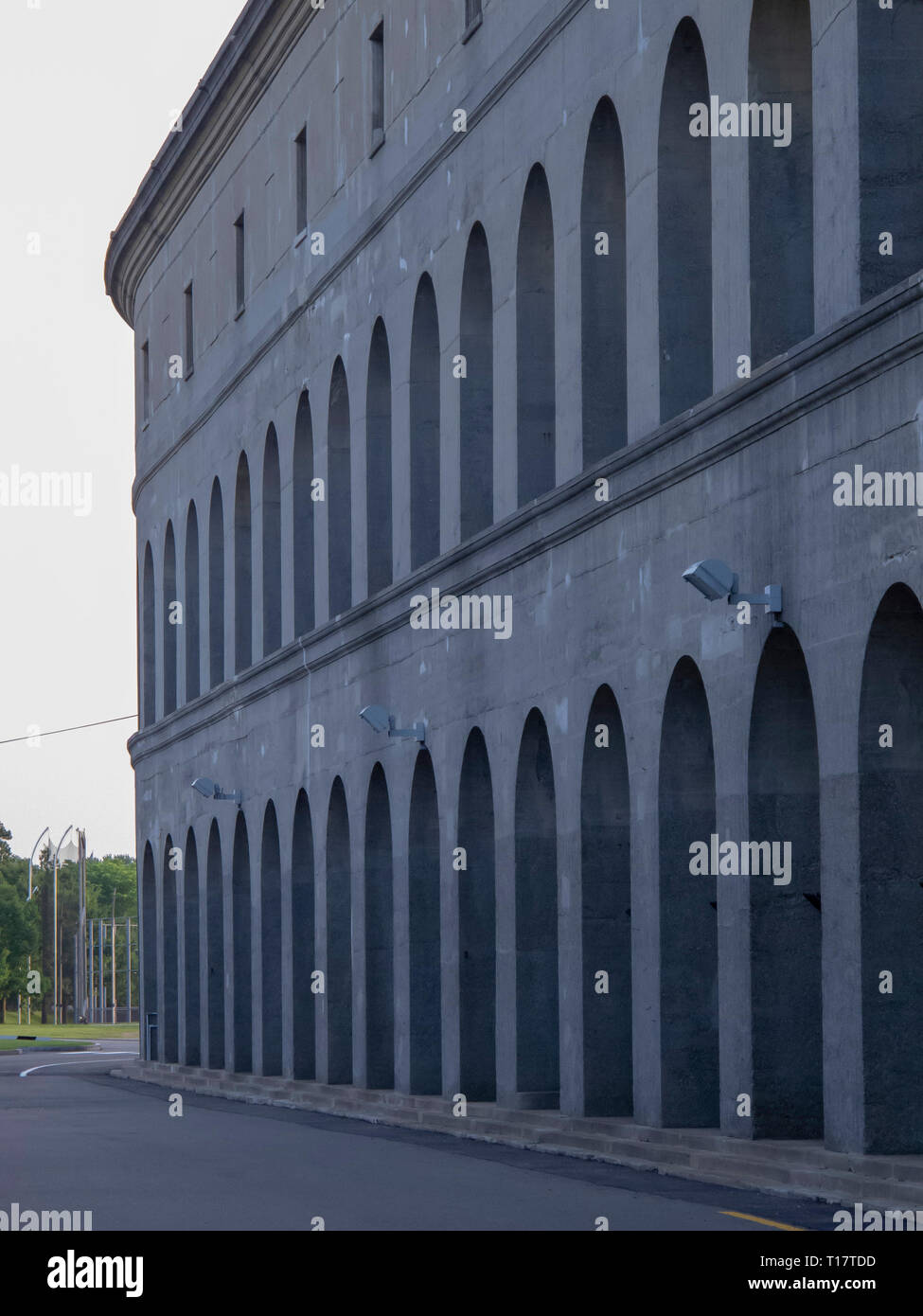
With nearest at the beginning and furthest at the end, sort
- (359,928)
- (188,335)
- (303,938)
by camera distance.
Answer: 1. (359,928)
2. (303,938)
3. (188,335)

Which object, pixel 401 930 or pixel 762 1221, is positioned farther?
pixel 401 930

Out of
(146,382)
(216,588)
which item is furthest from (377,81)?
(146,382)

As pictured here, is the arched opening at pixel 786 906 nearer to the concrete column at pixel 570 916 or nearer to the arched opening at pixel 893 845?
the arched opening at pixel 893 845

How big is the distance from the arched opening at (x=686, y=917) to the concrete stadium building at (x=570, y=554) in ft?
0.12

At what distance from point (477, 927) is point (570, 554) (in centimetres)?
594

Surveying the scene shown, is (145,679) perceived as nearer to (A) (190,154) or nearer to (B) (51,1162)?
(A) (190,154)

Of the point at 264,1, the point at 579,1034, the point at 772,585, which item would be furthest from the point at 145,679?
the point at 772,585

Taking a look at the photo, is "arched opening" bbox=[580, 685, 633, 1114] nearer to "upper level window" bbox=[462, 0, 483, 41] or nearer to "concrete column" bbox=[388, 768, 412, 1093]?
"concrete column" bbox=[388, 768, 412, 1093]

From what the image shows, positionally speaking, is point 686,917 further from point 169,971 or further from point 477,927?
point 169,971

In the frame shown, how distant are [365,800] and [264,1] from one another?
46.0 ft

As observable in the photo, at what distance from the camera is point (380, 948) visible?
109ft

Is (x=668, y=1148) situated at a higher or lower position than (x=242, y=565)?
lower

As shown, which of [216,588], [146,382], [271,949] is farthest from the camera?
[146,382]

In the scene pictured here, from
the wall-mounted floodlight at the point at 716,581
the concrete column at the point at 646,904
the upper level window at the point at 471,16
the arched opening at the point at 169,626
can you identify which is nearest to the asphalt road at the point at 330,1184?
the concrete column at the point at 646,904
